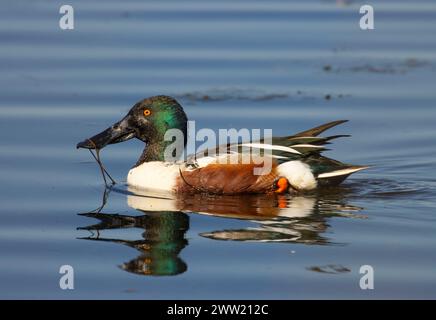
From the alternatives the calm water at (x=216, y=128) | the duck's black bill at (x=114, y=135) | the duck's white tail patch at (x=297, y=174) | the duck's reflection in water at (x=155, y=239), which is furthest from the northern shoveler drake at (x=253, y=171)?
the duck's reflection in water at (x=155, y=239)

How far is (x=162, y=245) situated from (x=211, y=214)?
977 mm

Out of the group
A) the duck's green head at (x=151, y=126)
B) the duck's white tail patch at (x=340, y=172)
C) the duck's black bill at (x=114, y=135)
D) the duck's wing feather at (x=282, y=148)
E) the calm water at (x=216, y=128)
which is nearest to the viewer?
the calm water at (x=216, y=128)

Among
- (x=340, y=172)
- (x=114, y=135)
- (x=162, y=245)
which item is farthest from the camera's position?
(x=114, y=135)

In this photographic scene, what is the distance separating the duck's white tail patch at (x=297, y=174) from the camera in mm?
9062

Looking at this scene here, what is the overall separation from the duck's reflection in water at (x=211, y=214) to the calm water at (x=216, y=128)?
0.02 metres

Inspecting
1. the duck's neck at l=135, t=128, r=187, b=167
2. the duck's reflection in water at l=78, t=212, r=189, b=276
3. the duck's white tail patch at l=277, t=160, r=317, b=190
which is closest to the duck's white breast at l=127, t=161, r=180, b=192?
the duck's neck at l=135, t=128, r=187, b=167

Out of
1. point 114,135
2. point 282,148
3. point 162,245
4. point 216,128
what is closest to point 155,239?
Result: point 162,245

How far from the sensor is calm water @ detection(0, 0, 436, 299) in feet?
22.7

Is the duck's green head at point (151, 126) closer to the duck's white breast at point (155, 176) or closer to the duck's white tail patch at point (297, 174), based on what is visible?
the duck's white breast at point (155, 176)

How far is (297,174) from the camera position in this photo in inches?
357

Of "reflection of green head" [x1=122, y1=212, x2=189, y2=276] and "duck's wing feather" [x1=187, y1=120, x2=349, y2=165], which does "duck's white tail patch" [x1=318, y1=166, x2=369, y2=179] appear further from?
"reflection of green head" [x1=122, y1=212, x2=189, y2=276]

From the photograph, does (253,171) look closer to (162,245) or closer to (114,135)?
(114,135)

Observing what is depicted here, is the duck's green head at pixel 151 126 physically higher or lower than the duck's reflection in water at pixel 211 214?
higher

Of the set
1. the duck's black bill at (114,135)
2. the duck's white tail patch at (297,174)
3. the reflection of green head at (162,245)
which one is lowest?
the reflection of green head at (162,245)
